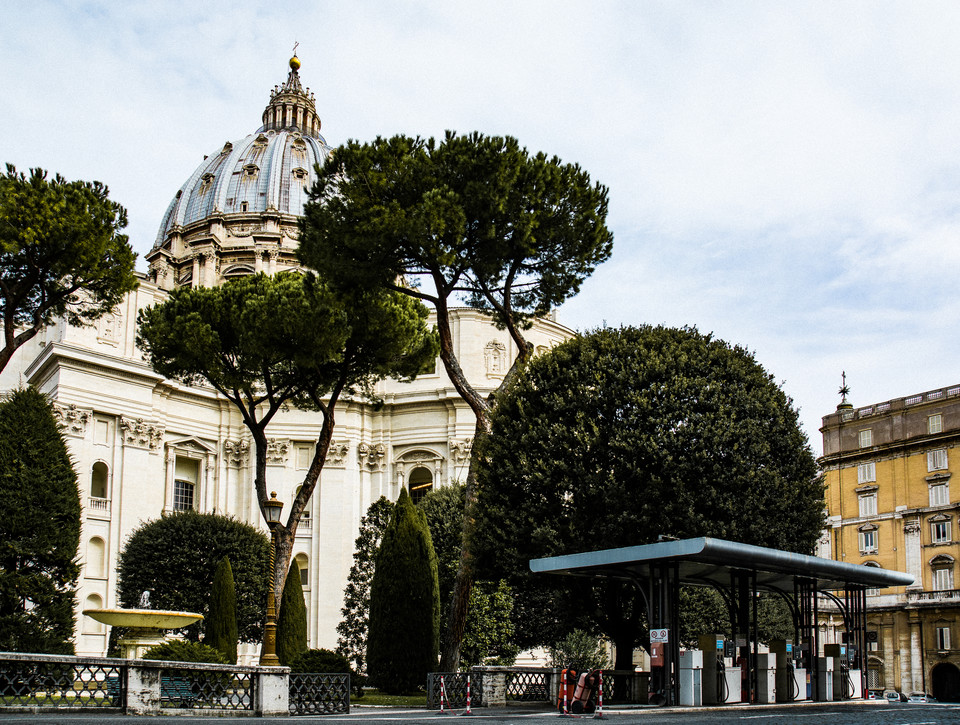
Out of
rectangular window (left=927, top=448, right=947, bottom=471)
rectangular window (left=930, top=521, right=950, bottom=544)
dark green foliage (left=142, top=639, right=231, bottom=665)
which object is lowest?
dark green foliage (left=142, top=639, right=231, bottom=665)

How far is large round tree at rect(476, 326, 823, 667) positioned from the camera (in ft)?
73.5

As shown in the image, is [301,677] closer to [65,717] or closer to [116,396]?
[65,717]

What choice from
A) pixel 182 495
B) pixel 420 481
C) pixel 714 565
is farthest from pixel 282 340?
pixel 420 481

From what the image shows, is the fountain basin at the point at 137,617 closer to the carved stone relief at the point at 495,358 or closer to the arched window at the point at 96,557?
the arched window at the point at 96,557

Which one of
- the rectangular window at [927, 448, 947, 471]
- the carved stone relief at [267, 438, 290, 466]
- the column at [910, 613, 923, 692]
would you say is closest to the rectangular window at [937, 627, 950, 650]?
the column at [910, 613, 923, 692]

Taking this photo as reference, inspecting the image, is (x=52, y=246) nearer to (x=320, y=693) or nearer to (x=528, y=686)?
(x=320, y=693)

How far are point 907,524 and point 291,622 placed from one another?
3566 cm

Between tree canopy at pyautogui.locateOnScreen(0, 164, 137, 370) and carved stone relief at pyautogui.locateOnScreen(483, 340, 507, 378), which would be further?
carved stone relief at pyautogui.locateOnScreen(483, 340, 507, 378)

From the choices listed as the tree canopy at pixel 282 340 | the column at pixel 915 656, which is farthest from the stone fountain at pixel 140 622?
the column at pixel 915 656

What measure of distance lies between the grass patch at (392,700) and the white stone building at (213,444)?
19221 mm

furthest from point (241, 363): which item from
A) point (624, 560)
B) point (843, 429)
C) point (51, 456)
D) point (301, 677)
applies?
point (843, 429)

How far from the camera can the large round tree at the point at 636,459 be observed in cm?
2241

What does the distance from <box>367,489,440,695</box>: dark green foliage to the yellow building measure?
29051mm

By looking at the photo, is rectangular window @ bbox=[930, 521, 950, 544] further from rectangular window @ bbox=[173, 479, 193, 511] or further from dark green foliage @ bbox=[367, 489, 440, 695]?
rectangular window @ bbox=[173, 479, 193, 511]
